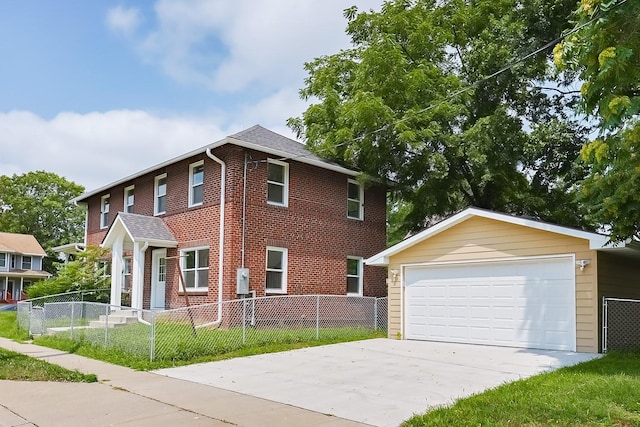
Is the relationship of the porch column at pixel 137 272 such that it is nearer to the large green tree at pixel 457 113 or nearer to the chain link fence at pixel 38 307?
the chain link fence at pixel 38 307

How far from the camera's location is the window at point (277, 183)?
17.7 meters

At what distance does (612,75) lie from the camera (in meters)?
7.67

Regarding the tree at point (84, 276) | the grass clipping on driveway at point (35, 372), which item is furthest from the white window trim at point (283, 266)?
the grass clipping on driveway at point (35, 372)

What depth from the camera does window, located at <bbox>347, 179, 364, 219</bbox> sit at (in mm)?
20109

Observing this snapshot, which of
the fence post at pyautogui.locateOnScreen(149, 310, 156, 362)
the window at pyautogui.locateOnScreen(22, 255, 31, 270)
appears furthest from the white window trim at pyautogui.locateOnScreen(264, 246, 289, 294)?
the window at pyautogui.locateOnScreen(22, 255, 31, 270)

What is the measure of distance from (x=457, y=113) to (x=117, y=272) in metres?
12.0

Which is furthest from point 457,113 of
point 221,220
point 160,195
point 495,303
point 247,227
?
point 160,195

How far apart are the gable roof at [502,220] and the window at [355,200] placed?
11.7 feet

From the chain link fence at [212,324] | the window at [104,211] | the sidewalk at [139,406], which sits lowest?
the sidewalk at [139,406]

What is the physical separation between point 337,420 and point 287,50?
13.4 m

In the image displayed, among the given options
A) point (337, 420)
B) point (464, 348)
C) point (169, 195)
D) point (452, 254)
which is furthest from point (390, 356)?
point (169, 195)

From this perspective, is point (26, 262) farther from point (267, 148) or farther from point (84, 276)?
point (267, 148)

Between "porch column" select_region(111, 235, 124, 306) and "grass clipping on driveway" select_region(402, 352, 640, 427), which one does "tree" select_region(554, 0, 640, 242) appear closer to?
"grass clipping on driveway" select_region(402, 352, 640, 427)

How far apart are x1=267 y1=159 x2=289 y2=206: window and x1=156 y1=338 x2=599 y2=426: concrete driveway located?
547 cm
